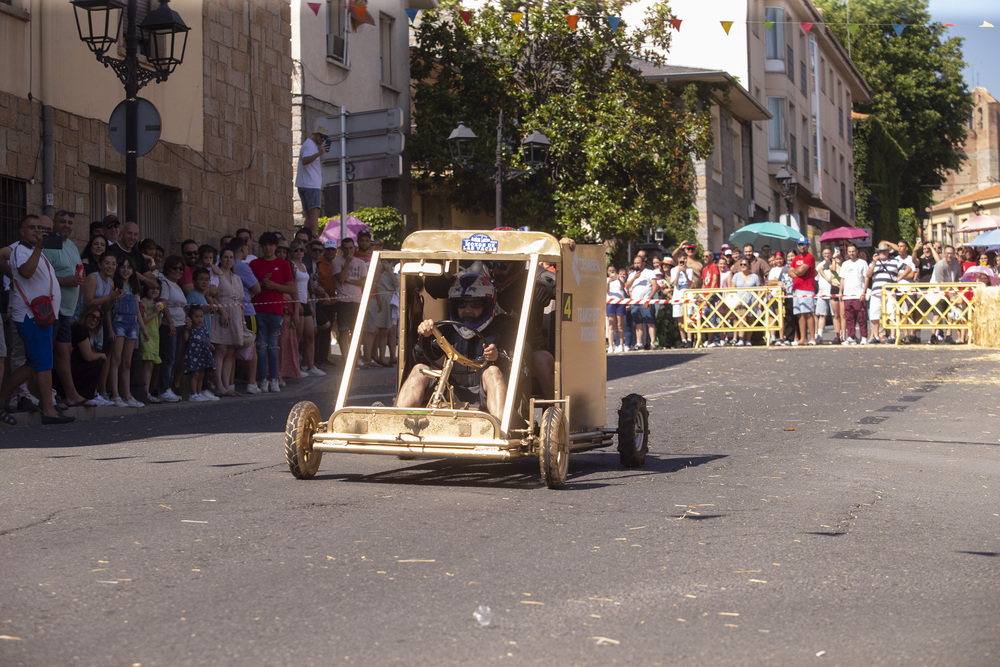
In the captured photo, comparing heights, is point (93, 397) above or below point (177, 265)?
below

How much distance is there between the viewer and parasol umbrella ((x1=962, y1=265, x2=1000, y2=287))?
24.6m

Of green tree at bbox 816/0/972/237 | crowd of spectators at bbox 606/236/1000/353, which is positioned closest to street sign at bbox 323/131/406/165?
crowd of spectators at bbox 606/236/1000/353

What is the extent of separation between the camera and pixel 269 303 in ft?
54.3

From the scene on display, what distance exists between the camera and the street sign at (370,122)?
1900cm

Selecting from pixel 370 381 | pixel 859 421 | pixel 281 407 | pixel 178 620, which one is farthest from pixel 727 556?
pixel 370 381

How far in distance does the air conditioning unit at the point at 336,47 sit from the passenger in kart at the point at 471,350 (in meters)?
19.0

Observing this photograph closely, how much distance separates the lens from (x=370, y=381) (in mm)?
17750

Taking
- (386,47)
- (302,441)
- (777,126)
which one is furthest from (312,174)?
(777,126)

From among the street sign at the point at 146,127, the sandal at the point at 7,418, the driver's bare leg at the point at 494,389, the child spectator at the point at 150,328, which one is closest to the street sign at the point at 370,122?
the street sign at the point at 146,127

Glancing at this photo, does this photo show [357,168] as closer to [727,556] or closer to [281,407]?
[281,407]

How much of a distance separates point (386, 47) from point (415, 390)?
76.8ft

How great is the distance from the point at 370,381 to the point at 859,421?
7.08 metres

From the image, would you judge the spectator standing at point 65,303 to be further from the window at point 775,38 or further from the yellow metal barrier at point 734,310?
the window at point 775,38

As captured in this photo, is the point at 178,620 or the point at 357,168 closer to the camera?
the point at 178,620
